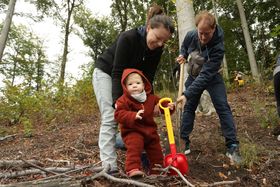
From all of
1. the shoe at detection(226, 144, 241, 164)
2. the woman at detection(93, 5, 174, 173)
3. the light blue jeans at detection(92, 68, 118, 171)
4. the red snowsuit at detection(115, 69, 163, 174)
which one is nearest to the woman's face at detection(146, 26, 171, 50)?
the woman at detection(93, 5, 174, 173)

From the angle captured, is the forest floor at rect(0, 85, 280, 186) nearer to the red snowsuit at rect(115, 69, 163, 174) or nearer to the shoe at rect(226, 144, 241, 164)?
the shoe at rect(226, 144, 241, 164)

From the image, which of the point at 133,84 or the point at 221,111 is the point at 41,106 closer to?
the point at 221,111

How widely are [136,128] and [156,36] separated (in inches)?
33.4

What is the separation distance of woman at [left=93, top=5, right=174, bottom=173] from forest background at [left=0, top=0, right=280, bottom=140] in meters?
1.05

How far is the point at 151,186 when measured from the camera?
7.94ft

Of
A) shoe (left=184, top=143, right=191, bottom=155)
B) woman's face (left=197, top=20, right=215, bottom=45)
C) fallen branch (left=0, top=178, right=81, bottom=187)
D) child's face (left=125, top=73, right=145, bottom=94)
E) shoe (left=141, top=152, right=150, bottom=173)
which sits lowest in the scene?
fallen branch (left=0, top=178, right=81, bottom=187)

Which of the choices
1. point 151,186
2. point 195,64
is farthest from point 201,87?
point 151,186

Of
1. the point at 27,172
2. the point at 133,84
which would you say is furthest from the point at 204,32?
the point at 27,172

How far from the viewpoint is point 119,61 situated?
9.71ft

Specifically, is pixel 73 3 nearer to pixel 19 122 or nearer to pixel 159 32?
pixel 19 122

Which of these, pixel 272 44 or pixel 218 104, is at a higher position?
pixel 272 44

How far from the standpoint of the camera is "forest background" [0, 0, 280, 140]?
801 cm

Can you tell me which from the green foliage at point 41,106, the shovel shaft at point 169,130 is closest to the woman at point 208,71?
the shovel shaft at point 169,130

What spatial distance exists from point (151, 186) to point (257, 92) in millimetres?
7529
